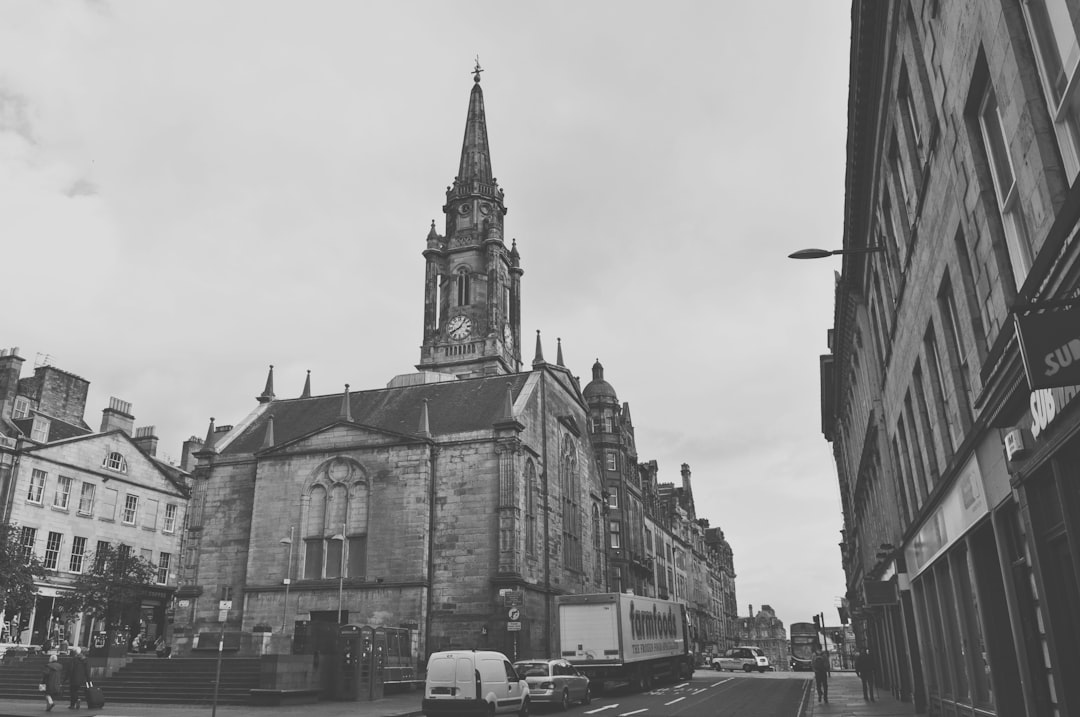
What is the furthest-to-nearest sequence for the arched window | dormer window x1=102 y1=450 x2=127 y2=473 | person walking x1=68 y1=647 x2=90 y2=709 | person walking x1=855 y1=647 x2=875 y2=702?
the arched window
dormer window x1=102 y1=450 x2=127 y2=473
person walking x1=855 y1=647 x2=875 y2=702
person walking x1=68 y1=647 x2=90 y2=709

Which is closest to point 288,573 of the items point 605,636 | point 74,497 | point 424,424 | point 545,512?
point 424,424

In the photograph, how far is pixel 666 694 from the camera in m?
28.3

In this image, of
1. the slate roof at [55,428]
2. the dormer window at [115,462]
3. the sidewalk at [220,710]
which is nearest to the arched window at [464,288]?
the dormer window at [115,462]

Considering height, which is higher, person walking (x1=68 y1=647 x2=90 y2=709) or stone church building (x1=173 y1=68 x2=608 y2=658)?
stone church building (x1=173 y1=68 x2=608 y2=658)

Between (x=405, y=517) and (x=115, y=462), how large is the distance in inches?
1028

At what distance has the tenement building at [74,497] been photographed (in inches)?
1754

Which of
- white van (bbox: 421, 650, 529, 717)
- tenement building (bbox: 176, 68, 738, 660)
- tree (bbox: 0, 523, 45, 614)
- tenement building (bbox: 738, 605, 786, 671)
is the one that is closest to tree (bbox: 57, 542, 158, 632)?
tree (bbox: 0, 523, 45, 614)

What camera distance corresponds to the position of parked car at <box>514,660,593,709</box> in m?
21.9

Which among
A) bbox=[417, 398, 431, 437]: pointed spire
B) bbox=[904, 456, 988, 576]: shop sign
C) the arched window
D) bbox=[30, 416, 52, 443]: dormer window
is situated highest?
the arched window

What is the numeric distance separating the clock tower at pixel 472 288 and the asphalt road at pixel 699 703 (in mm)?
36941

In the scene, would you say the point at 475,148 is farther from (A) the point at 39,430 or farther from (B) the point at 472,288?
(A) the point at 39,430

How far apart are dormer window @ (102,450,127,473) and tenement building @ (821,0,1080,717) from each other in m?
48.6

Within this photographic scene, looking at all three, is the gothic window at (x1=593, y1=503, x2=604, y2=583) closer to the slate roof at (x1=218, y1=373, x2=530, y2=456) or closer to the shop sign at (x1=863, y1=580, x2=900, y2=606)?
the slate roof at (x1=218, y1=373, x2=530, y2=456)

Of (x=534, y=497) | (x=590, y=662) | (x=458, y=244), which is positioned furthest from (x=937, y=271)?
(x=458, y=244)
